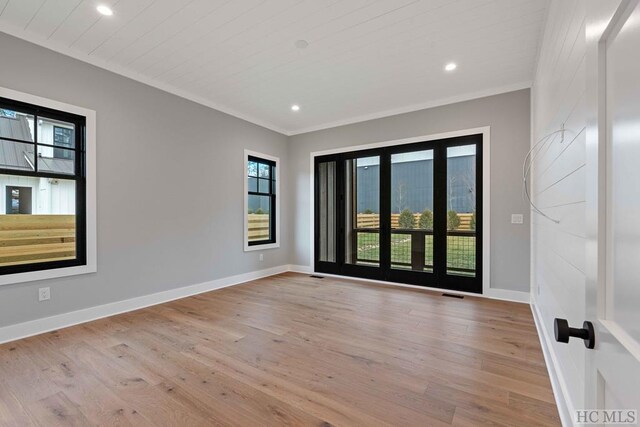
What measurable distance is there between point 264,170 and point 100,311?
10.6 feet

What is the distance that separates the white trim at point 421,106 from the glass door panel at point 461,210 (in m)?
0.68

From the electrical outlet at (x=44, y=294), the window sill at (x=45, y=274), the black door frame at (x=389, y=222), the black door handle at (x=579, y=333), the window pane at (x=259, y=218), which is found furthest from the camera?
the window pane at (x=259, y=218)

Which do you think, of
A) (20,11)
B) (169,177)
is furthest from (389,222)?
(20,11)

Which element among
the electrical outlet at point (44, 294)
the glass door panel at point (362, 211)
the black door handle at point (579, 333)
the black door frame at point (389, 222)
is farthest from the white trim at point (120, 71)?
the black door handle at point (579, 333)

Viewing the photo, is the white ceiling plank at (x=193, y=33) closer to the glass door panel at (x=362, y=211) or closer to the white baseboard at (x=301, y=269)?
the glass door panel at (x=362, y=211)

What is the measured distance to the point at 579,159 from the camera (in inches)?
53.2

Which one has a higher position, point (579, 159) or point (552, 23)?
point (552, 23)

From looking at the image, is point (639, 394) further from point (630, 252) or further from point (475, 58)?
point (475, 58)

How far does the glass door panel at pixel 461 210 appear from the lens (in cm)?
409

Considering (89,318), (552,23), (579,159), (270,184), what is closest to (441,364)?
(579,159)

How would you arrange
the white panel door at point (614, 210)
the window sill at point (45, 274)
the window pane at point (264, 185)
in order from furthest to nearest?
the window pane at point (264, 185) < the window sill at point (45, 274) < the white panel door at point (614, 210)

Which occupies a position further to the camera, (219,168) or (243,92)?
(219,168)

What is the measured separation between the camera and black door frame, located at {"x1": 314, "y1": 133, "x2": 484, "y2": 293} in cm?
404

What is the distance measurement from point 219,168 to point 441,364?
3812 millimetres
